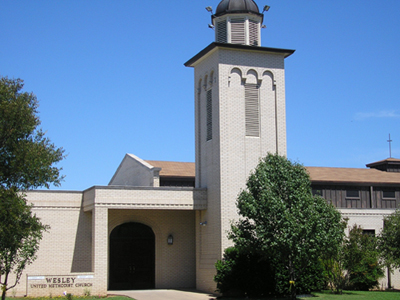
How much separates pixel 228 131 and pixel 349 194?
11.8 metres

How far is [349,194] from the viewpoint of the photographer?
116 feet

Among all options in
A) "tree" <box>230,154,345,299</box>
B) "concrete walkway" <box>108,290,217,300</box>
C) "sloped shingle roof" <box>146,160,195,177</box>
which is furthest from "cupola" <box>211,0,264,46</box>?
"concrete walkway" <box>108,290,217,300</box>

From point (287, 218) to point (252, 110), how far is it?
323 inches

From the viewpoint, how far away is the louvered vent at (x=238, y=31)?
2900 centimetres

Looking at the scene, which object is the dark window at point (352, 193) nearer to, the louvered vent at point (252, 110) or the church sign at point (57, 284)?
the louvered vent at point (252, 110)

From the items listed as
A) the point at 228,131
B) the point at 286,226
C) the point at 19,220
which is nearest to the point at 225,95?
the point at 228,131

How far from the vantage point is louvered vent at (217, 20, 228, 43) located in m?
29.3

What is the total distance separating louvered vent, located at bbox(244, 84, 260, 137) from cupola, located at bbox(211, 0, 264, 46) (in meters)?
2.52

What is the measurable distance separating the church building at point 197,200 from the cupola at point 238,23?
0.05 metres

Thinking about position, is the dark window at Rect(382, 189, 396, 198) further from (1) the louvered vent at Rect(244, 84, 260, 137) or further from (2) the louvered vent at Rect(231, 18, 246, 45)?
(2) the louvered vent at Rect(231, 18, 246, 45)

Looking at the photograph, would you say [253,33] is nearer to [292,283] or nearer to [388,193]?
[292,283]

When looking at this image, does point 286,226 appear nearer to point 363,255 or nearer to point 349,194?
point 363,255

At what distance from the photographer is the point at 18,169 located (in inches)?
780

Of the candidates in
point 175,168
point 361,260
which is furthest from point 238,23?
point 361,260
